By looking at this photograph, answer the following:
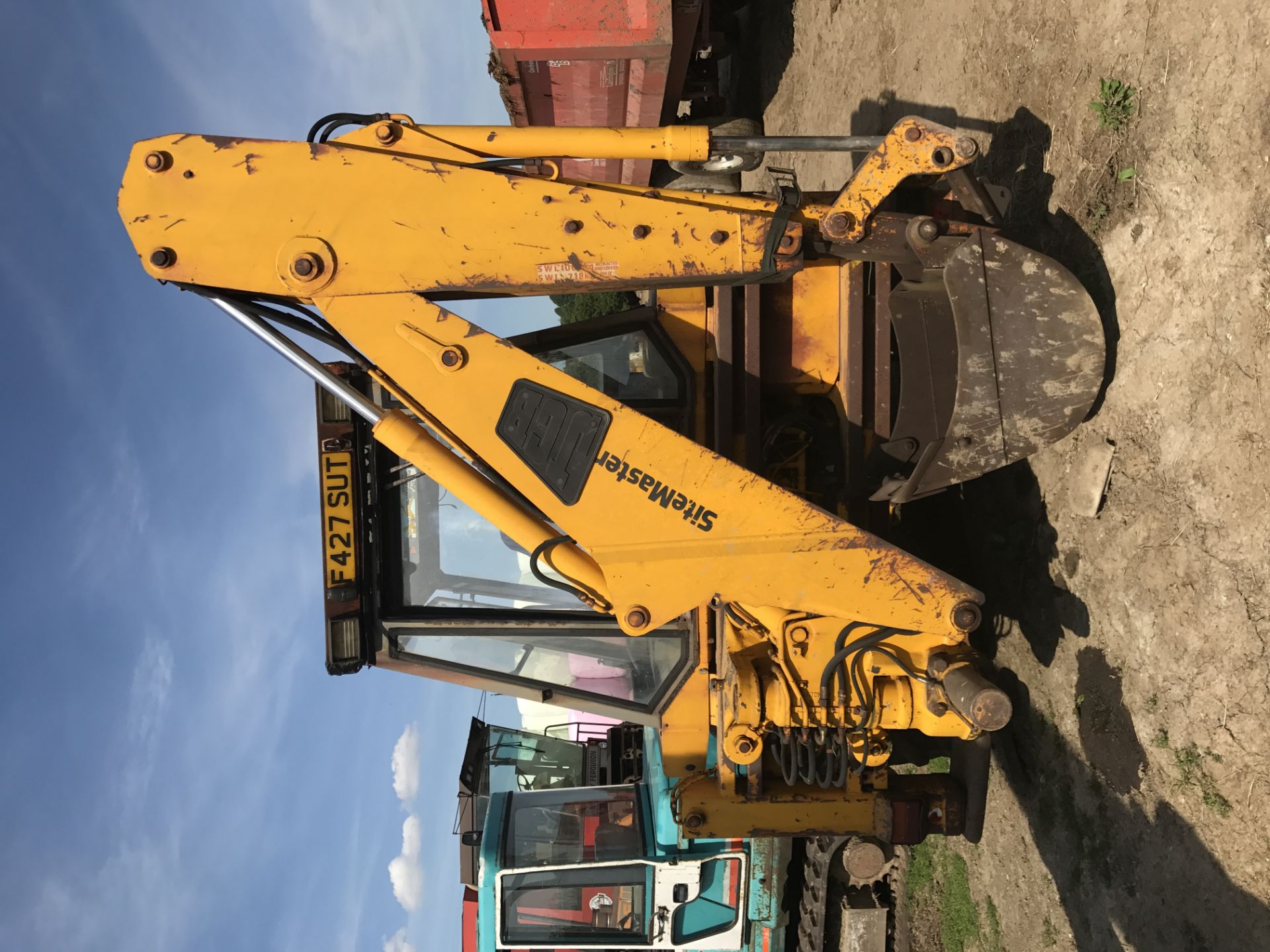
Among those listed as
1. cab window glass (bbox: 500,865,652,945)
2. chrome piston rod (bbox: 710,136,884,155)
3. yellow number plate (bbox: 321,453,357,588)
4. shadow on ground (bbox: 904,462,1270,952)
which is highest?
chrome piston rod (bbox: 710,136,884,155)

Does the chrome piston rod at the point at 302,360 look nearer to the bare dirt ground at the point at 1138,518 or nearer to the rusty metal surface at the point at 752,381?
the rusty metal surface at the point at 752,381

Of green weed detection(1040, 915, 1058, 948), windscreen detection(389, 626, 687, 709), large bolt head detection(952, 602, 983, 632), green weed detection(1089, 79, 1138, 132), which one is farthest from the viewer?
green weed detection(1040, 915, 1058, 948)

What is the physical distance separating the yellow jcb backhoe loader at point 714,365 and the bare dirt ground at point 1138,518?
1.08 feet

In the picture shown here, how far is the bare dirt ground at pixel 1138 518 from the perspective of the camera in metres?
2.68

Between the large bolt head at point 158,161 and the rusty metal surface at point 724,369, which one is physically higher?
the large bolt head at point 158,161

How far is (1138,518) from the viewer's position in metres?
3.09

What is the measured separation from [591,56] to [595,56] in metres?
0.03

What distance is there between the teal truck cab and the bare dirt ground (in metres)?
1.39

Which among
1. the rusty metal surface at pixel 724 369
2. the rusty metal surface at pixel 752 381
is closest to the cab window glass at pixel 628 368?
the rusty metal surface at pixel 724 369

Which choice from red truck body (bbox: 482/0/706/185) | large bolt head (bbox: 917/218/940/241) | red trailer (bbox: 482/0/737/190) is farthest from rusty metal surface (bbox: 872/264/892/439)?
red truck body (bbox: 482/0/706/185)

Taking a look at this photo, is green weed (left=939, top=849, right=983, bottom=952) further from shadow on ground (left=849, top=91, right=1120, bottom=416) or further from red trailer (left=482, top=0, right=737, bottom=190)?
red trailer (left=482, top=0, right=737, bottom=190)

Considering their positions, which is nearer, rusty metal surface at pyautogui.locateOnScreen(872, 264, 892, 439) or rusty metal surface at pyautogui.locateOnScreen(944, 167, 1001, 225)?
rusty metal surface at pyautogui.locateOnScreen(944, 167, 1001, 225)

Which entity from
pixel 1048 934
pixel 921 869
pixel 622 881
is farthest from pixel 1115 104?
pixel 622 881

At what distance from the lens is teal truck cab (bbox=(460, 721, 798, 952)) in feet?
16.0
